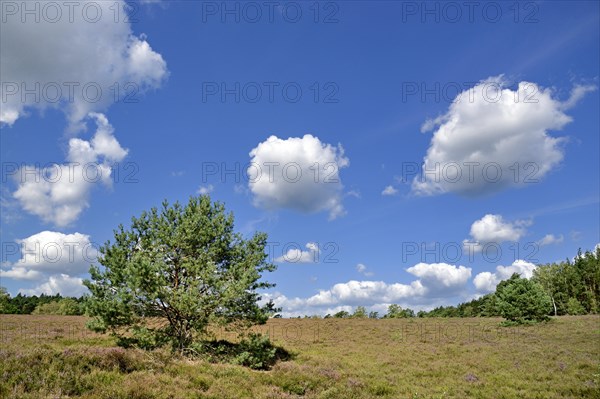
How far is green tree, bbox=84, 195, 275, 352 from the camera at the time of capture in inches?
709

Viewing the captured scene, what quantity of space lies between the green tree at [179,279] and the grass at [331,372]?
207cm

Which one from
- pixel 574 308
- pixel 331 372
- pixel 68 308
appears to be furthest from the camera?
pixel 68 308

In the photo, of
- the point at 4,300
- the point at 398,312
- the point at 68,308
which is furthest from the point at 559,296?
the point at 4,300

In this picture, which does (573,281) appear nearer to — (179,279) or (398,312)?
(398,312)

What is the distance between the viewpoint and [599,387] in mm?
17062

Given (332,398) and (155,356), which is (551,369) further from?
(155,356)

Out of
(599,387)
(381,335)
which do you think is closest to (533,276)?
(381,335)

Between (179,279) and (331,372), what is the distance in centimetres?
944

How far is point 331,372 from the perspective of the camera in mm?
19141

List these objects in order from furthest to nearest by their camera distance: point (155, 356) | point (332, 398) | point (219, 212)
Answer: point (219, 212), point (155, 356), point (332, 398)

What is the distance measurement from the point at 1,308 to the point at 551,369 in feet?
334

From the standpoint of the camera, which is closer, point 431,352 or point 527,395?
point 527,395

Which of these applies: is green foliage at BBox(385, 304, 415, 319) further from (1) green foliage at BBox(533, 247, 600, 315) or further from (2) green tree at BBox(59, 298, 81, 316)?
(2) green tree at BBox(59, 298, 81, 316)

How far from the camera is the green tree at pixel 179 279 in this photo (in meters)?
18.0
